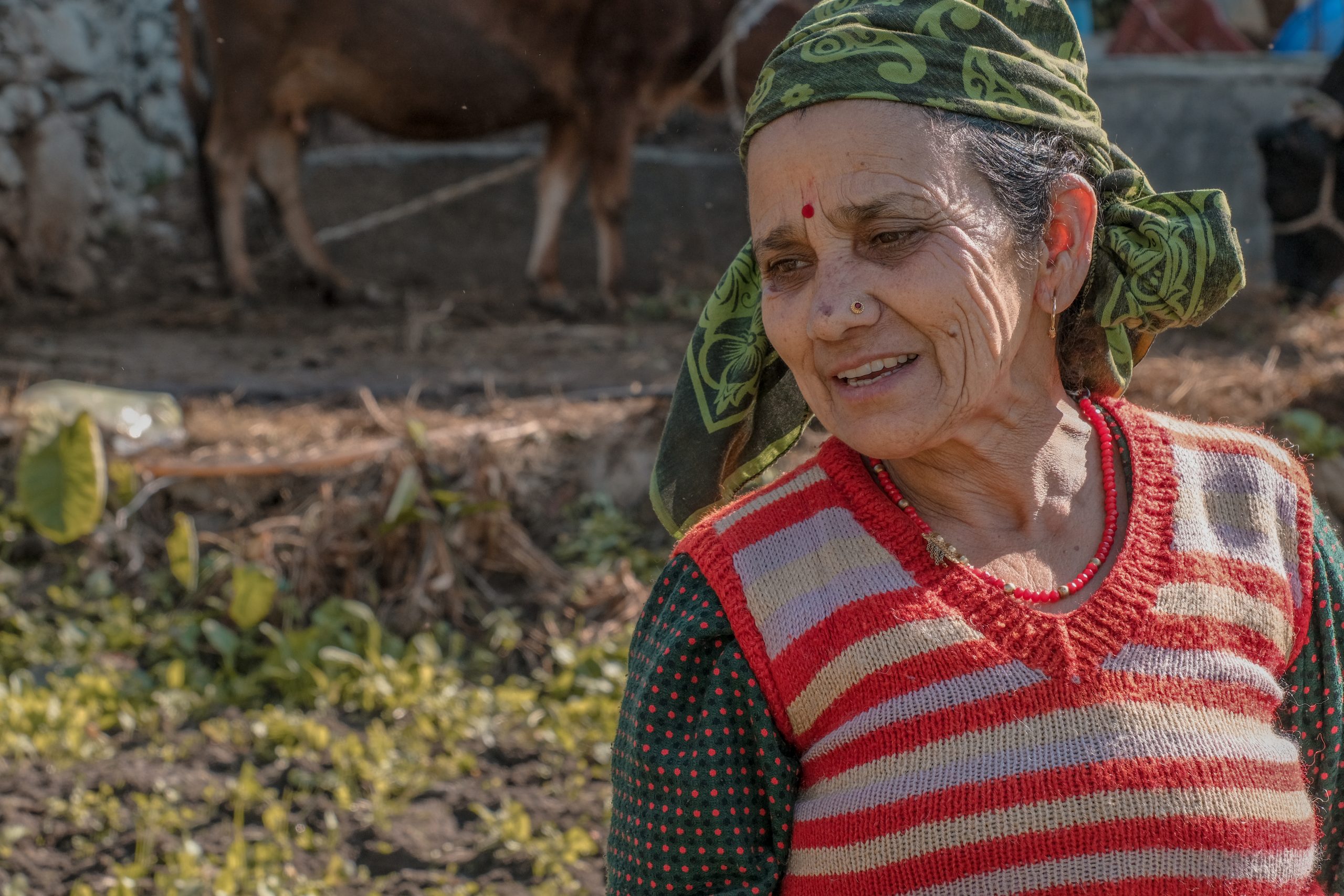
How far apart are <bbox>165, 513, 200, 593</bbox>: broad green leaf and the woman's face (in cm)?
268

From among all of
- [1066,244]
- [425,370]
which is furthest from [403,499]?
[1066,244]

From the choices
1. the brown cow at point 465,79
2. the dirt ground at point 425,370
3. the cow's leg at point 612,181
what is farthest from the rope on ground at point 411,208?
the cow's leg at point 612,181

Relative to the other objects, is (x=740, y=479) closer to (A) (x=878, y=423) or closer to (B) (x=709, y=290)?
(A) (x=878, y=423)

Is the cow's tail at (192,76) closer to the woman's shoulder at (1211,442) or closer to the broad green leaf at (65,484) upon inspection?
the broad green leaf at (65,484)

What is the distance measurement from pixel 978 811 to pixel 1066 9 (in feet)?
2.82

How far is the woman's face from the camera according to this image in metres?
1.31

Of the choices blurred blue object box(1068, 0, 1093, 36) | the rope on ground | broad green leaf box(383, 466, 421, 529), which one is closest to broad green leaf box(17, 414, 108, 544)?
broad green leaf box(383, 466, 421, 529)

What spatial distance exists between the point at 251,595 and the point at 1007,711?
2652mm

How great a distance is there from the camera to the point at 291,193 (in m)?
7.13

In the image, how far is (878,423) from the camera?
4.41 feet

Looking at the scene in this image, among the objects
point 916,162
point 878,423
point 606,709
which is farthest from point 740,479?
point 606,709

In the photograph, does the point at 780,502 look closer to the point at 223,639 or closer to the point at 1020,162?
the point at 1020,162

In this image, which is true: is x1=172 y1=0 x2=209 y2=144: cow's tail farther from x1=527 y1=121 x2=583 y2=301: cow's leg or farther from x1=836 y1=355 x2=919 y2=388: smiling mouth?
x1=836 y1=355 x2=919 y2=388: smiling mouth

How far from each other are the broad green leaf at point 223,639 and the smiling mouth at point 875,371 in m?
2.51
